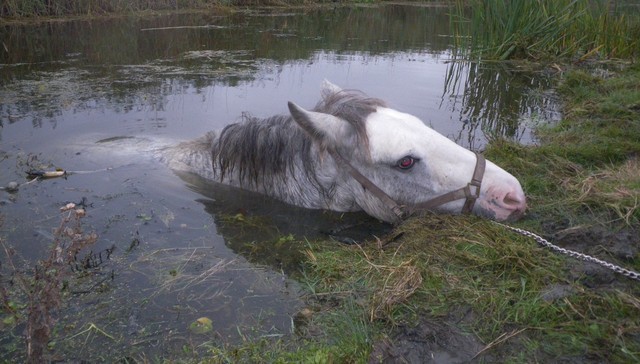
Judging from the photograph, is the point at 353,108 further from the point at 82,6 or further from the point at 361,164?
the point at 82,6

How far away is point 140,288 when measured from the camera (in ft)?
9.87

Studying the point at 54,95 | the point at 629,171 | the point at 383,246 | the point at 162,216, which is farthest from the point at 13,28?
the point at 629,171

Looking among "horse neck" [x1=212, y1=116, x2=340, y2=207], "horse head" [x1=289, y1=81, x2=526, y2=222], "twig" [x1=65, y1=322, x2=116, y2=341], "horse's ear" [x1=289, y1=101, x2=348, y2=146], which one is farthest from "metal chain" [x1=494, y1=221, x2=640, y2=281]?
"twig" [x1=65, y1=322, x2=116, y2=341]

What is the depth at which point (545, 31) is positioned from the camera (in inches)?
389

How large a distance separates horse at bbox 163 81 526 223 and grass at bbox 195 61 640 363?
0.19 metres

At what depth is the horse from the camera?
11.5 ft

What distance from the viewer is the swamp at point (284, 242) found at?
2.40 metres

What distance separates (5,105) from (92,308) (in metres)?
5.24

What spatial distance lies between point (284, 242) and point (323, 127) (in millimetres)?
931

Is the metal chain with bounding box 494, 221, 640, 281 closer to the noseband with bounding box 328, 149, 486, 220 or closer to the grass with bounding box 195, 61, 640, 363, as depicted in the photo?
the grass with bounding box 195, 61, 640, 363

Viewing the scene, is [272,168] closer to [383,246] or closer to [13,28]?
[383,246]

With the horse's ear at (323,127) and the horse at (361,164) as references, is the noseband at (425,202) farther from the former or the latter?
the horse's ear at (323,127)

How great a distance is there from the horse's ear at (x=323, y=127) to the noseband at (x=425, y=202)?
4.7 inches

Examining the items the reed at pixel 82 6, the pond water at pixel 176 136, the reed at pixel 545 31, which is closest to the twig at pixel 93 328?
the pond water at pixel 176 136
